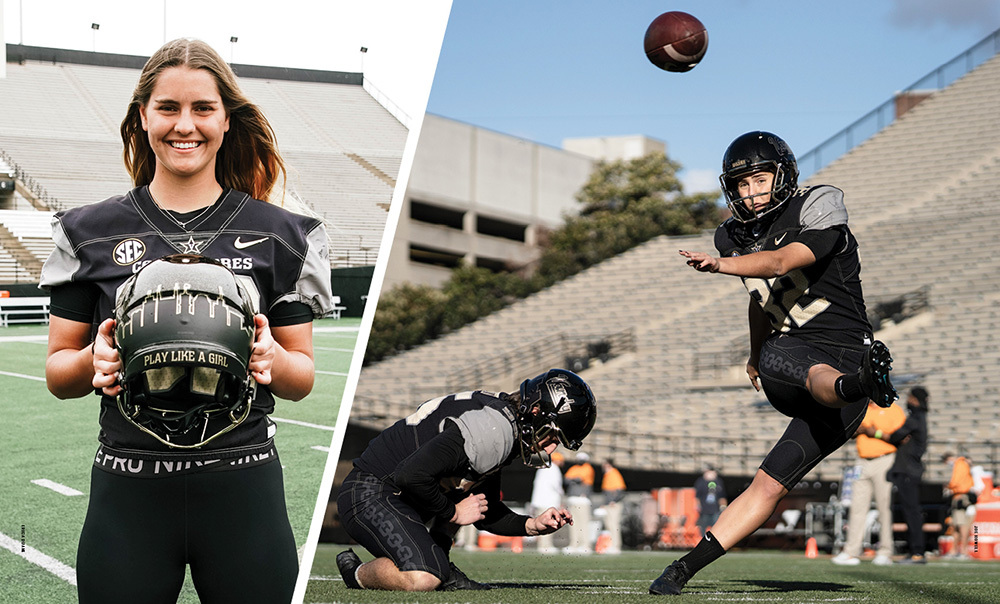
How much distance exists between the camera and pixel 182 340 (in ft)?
5.81

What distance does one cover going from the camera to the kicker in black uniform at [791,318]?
3.78 metres

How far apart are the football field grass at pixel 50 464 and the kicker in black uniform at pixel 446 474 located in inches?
56.1

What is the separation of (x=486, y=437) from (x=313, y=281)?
170cm

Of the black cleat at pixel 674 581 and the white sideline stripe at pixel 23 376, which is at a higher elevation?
the white sideline stripe at pixel 23 376

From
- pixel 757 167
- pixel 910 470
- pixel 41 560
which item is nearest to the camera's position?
pixel 757 167

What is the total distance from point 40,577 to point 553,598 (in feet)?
8.81

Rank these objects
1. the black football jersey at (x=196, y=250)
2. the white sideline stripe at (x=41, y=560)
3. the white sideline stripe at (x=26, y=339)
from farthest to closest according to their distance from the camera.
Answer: the white sideline stripe at (x=26, y=339)
the white sideline stripe at (x=41, y=560)
the black football jersey at (x=196, y=250)

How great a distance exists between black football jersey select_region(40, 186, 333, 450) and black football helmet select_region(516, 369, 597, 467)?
170 cm

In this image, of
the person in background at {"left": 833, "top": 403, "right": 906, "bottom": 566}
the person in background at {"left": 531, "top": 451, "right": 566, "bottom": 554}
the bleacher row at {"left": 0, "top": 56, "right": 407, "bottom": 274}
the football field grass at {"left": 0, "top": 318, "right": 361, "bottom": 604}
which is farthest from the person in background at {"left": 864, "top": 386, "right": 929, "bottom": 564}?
the bleacher row at {"left": 0, "top": 56, "right": 407, "bottom": 274}

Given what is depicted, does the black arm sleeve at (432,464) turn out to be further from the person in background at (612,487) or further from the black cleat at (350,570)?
the person in background at (612,487)

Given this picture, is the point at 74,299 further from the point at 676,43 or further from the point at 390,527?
the point at 676,43


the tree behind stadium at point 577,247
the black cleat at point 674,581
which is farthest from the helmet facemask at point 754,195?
the tree behind stadium at point 577,247

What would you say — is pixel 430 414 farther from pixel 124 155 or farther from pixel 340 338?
pixel 340 338

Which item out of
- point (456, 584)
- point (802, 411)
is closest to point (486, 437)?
point (456, 584)
